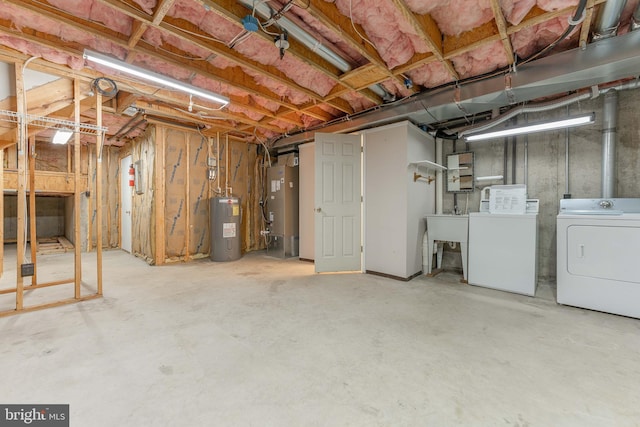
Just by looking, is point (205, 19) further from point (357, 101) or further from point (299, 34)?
point (357, 101)

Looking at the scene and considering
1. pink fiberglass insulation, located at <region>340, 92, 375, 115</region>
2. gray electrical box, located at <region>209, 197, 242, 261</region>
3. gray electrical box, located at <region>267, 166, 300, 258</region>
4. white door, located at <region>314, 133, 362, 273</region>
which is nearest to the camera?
pink fiberglass insulation, located at <region>340, 92, 375, 115</region>

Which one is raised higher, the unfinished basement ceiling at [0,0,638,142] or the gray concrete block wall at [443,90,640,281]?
the unfinished basement ceiling at [0,0,638,142]

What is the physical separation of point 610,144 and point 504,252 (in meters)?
1.71

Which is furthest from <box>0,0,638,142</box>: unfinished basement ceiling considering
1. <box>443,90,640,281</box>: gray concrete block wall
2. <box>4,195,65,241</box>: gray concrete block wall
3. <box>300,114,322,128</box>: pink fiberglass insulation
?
<box>4,195,65,241</box>: gray concrete block wall

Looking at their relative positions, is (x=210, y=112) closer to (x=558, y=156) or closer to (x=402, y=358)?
(x=402, y=358)

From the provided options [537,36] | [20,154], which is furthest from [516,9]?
[20,154]

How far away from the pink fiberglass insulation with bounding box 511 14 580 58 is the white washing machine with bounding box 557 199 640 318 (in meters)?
1.73

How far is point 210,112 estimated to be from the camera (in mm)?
4285

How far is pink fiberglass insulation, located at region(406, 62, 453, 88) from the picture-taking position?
2966mm

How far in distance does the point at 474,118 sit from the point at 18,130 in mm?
5453

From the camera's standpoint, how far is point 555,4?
191 centimetres

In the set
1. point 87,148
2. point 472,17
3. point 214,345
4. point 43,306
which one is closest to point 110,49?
point 43,306

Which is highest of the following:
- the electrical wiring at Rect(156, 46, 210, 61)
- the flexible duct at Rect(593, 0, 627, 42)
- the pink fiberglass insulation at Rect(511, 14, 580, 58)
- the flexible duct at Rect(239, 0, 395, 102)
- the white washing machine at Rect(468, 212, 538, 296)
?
the electrical wiring at Rect(156, 46, 210, 61)

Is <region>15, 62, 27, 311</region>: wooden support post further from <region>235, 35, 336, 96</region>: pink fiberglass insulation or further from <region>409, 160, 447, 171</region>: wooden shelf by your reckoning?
<region>409, 160, 447, 171</region>: wooden shelf
